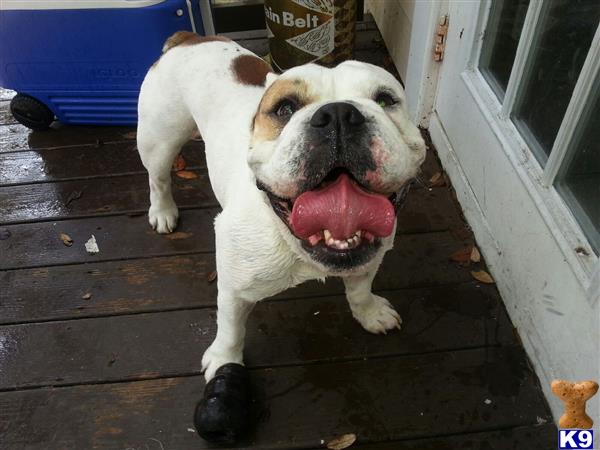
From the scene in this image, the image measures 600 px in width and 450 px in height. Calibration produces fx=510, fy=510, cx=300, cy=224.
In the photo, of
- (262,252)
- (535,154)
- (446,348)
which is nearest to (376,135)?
(262,252)

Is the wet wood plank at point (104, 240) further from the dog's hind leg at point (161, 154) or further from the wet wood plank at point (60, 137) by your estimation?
the wet wood plank at point (60, 137)

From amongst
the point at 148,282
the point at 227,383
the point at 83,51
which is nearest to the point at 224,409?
the point at 227,383

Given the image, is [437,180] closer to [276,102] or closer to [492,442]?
[492,442]

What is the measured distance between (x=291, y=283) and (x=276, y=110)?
56 cm

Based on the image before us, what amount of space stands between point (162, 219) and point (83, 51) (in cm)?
115

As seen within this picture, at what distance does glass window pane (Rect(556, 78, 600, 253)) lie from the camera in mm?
1681

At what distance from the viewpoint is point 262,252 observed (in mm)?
1564

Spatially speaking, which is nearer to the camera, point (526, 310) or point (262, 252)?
point (262, 252)

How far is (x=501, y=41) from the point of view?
2.34 metres

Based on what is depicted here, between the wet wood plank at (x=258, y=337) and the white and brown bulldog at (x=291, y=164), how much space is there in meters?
0.12

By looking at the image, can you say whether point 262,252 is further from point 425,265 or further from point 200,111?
point 425,265

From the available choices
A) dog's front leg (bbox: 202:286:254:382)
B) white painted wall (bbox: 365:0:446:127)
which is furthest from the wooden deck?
white painted wall (bbox: 365:0:446:127)

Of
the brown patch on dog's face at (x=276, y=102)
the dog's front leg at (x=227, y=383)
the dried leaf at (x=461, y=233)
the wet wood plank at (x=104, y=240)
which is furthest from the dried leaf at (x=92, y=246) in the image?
the dried leaf at (x=461, y=233)

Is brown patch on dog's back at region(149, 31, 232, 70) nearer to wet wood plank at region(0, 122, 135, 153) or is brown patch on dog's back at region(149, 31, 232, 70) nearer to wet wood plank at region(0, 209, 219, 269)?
wet wood plank at region(0, 209, 219, 269)
